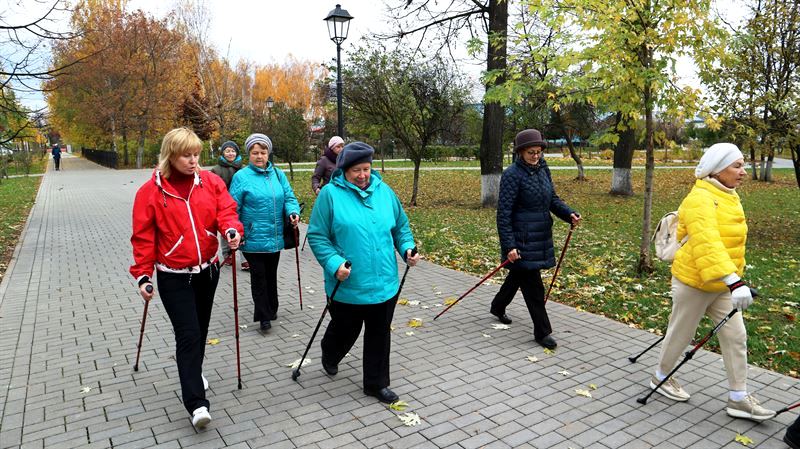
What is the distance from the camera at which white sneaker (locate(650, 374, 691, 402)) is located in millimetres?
4223

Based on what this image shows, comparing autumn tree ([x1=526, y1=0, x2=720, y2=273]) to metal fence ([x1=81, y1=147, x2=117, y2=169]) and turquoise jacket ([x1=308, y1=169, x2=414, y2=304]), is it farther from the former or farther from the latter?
metal fence ([x1=81, y1=147, x2=117, y2=169])

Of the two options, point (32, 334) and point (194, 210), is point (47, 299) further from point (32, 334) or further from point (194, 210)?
point (194, 210)

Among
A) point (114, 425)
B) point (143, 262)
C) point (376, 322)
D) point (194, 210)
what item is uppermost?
point (194, 210)

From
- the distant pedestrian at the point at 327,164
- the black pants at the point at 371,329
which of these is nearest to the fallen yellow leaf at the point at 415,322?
the black pants at the point at 371,329

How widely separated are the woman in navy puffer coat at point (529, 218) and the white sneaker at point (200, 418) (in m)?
2.75

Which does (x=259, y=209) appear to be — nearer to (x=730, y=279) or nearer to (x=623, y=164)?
(x=730, y=279)

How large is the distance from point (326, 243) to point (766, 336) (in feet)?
14.3

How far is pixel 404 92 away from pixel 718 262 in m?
11.9

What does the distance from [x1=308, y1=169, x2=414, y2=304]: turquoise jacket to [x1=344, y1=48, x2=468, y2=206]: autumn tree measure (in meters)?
11.2

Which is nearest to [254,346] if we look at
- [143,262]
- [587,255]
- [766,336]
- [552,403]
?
[143,262]

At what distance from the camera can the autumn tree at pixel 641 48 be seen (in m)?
6.81

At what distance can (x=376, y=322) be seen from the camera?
417cm

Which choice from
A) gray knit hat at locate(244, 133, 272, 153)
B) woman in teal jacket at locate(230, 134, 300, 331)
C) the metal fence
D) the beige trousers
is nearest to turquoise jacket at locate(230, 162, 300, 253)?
woman in teal jacket at locate(230, 134, 300, 331)

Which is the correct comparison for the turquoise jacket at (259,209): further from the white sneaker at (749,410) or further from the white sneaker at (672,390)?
the white sneaker at (749,410)
